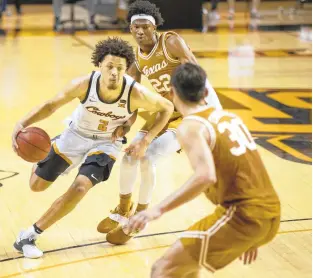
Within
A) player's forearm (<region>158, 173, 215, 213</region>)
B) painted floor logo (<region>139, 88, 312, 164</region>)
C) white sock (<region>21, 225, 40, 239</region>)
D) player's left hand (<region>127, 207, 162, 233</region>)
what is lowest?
painted floor logo (<region>139, 88, 312, 164</region>)

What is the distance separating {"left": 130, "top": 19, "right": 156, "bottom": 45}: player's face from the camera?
6551 millimetres

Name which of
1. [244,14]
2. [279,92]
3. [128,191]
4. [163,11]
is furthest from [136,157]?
[244,14]

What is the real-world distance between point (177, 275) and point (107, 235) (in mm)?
2021

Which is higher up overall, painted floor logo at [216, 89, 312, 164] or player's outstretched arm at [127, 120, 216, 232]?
player's outstretched arm at [127, 120, 216, 232]

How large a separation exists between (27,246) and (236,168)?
7.43 ft

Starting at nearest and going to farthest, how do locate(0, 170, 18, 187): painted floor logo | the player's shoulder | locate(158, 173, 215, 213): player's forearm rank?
1. locate(158, 173, 215, 213): player's forearm
2. the player's shoulder
3. locate(0, 170, 18, 187): painted floor logo

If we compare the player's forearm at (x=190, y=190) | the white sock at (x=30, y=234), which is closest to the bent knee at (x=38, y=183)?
the white sock at (x=30, y=234)

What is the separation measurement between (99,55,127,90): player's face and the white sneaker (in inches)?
49.8

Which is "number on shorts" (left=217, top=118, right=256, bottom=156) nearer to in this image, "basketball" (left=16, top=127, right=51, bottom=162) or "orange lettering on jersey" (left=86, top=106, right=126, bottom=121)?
"orange lettering on jersey" (left=86, top=106, right=126, bottom=121)

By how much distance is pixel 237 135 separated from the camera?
14.2 ft

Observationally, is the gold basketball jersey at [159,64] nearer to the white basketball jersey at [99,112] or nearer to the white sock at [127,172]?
the white basketball jersey at [99,112]

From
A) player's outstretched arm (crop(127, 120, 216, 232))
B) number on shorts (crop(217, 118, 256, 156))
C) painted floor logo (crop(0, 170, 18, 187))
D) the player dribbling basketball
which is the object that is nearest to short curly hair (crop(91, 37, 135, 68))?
the player dribbling basketball

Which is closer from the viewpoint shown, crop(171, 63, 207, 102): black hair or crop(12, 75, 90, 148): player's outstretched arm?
crop(171, 63, 207, 102): black hair

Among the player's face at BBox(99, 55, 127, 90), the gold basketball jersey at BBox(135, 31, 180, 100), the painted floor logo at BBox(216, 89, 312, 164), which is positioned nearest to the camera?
the player's face at BBox(99, 55, 127, 90)
